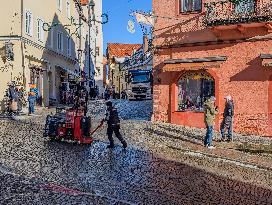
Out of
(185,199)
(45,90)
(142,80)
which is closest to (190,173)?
(185,199)

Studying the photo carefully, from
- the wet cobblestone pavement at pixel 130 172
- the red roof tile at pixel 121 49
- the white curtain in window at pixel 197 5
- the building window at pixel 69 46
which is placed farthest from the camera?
the red roof tile at pixel 121 49

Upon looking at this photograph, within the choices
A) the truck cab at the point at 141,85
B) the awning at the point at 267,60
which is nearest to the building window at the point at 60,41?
the truck cab at the point at 141,85

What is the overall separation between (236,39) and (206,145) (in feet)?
21.1

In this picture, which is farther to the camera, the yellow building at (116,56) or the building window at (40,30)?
the yellow building at (116,56)

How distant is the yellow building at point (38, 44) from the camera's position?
2598 centimetres

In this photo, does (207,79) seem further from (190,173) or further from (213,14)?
(190,173)

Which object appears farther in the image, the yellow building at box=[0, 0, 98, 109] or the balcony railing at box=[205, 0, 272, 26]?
the yellow building at box=[0, 0, 98, 109]

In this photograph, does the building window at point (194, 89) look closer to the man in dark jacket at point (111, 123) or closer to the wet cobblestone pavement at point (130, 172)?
the wet cobblestone pavement at point (130, 172)

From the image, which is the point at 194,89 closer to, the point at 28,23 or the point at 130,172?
the point at 130,172

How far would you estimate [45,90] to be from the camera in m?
31.7

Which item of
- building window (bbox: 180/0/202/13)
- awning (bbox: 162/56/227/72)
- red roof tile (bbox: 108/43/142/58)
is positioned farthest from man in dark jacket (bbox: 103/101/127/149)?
red roof tile (bbox: 108/43/142/58)

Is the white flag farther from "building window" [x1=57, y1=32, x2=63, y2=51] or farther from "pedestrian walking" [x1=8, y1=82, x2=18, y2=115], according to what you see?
"building window" [x1=57, y1=32, x2=63, y2=51]

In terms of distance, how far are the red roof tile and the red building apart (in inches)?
2835

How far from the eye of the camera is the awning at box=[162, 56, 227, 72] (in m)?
19.5
